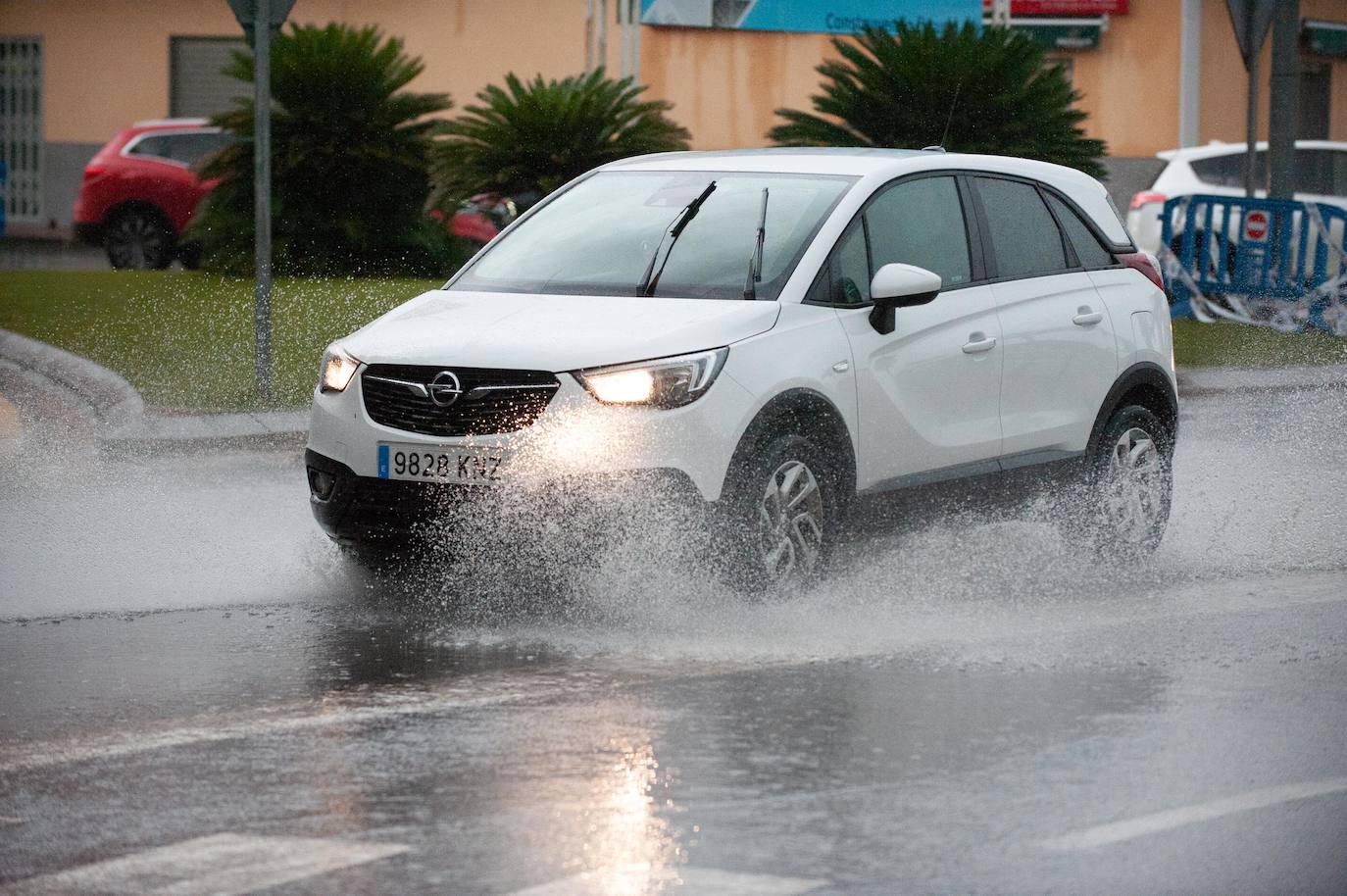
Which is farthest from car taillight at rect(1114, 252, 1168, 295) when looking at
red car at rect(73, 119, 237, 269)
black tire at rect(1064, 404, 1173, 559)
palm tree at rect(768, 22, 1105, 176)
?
red car at rect(73, 119, 237, 269)

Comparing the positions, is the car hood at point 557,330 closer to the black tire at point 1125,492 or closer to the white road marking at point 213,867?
the black tire at point 1125,492

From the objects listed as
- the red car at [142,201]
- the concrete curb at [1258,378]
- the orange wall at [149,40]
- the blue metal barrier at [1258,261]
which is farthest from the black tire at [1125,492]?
the orange wall at [149,40]

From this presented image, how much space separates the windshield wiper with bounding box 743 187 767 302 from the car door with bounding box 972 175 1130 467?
957 millimetres

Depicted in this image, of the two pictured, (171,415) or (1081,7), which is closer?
(171,415)

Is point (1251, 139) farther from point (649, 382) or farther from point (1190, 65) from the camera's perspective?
point (1190, 65)

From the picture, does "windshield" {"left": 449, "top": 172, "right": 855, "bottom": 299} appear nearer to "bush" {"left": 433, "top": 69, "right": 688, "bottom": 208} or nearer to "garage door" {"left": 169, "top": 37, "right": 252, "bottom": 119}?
"bush" {"left": 433, "top": 69, "right": 688, "bottom": 208}

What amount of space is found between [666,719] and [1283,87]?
1465 centimetres

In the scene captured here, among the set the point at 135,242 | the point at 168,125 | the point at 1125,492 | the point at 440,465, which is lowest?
the point at 1125,492

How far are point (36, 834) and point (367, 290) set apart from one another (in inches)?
589

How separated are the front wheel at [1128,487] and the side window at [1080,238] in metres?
0.60

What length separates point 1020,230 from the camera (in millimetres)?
9477

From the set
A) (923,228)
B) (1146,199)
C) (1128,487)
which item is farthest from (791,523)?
(1146,199)

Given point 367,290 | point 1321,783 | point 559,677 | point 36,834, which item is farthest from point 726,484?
point 367,290

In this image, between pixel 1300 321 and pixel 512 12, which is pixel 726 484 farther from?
pixel 512 12
